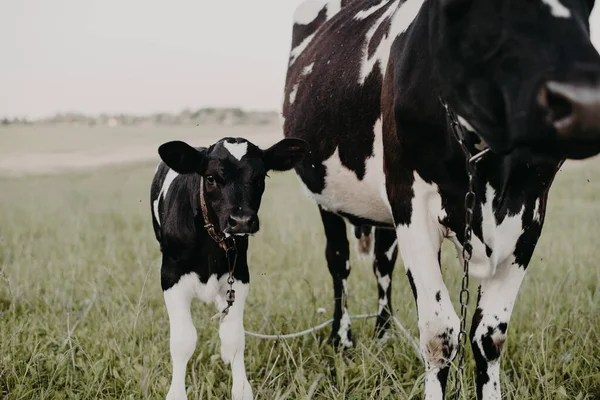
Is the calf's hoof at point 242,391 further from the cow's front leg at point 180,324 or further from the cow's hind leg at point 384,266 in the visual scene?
the cow's hind leg at point 384,266

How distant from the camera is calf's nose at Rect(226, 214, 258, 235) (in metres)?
2.94

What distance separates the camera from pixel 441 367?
10.2 feet

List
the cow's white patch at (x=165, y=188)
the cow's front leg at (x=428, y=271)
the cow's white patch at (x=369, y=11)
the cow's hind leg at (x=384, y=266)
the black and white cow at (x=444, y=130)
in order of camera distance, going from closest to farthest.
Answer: the black and white cow at (x=444, y=130) → the cow's front leg at (x=428, y=271) → the cow's white patch at (x=165, y=188) → the cow's white patch at (x=369, y=11) → the cow's hind leg at (x=384, y=266)

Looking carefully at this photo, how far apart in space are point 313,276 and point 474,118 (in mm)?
3807

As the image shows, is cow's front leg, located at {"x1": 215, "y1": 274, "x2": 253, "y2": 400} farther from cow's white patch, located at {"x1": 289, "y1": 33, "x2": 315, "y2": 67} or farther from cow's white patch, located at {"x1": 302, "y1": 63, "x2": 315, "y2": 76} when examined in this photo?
cow's white patch, located at {"x1": 289, "y1": 33, "x2": 315, "y2": 67}

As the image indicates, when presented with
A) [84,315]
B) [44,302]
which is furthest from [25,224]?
[84,315]

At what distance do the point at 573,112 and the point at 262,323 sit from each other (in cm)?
294

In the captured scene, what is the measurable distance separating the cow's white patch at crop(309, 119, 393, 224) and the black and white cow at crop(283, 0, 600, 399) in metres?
0.01

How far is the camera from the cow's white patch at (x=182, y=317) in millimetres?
3357

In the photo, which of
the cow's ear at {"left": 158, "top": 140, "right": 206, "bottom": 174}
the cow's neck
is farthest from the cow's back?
the cow's ear at {"left": 158, "top": 140, "right": 206, "bottom": 174}

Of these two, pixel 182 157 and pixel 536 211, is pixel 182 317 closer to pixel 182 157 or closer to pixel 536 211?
pixel 182 157

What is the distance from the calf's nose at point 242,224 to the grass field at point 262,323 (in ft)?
2.53

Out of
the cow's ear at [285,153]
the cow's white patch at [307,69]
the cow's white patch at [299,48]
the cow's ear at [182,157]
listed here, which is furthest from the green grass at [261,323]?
the cow's white patch at [299,48]

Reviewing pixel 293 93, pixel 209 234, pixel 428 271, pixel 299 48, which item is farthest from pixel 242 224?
pixel 299 48
